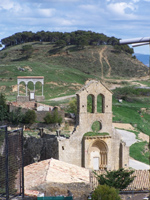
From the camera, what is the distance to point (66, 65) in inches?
3529

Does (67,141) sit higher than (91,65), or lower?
lower

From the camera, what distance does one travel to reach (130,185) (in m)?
23.6

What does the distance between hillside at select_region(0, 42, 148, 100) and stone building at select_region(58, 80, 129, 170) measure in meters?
38.6

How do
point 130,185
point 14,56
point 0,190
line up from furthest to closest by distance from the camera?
point 14,56
point 130,185
point 0,190

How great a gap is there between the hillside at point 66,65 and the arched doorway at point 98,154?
127 ft

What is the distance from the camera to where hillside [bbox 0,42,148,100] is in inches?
2864

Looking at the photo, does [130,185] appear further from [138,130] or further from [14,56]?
[14,56]

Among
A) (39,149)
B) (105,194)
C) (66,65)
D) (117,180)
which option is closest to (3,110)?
(39,149)

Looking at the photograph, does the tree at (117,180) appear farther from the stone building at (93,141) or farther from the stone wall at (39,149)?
the stone wall at (39,149)

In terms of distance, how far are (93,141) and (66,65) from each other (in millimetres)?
63217

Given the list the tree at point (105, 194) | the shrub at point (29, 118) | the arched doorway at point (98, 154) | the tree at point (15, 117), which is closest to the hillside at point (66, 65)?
the tree at point (15, 117)

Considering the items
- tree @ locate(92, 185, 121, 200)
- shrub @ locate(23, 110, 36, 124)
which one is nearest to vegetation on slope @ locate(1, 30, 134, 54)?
shrub @ locate(23, 110, 36, 124)

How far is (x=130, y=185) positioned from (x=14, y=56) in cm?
7568

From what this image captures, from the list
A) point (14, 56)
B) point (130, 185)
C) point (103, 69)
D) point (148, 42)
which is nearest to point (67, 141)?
point (130, 185)
